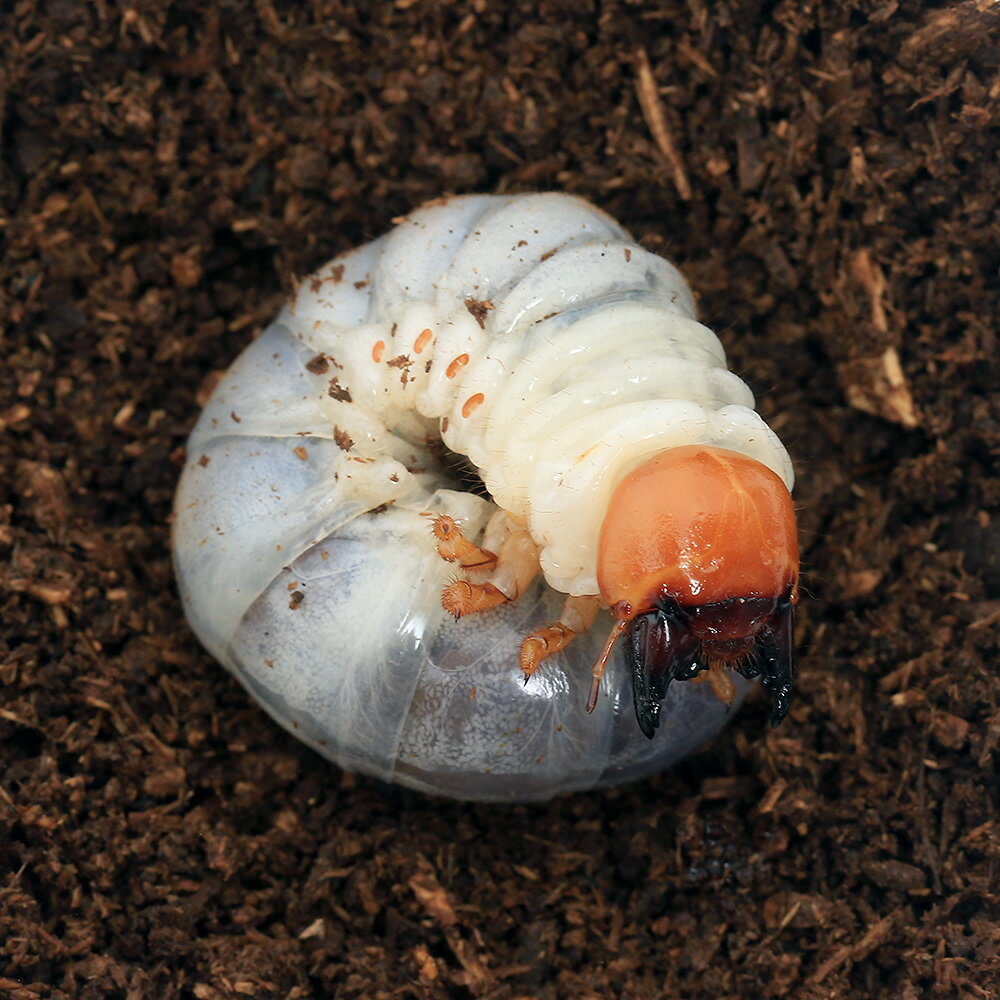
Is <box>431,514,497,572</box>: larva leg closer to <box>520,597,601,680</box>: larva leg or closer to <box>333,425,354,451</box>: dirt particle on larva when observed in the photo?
<box>520,597,601,680</box>: larva leg

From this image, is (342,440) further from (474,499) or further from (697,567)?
(697,567)

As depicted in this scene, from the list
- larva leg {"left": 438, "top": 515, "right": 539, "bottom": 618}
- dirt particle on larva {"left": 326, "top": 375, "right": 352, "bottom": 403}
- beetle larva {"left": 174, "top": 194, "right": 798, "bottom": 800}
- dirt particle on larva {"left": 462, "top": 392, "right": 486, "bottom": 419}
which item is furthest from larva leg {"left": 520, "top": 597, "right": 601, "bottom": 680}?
dirt particle on larva {"left": 326, "top": 375, "right": 352, "bottom": 403}

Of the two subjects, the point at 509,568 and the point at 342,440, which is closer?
the point at 509,568

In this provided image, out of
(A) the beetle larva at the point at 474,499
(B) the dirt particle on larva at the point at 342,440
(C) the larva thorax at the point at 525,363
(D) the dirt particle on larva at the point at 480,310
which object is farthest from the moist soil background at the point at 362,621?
(D) the dirt particle on larva at the point at 480,310

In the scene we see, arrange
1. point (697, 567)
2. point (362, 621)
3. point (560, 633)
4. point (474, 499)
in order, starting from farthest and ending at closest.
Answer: point (474, 499) → point (362, 621) → point (560, 633) → point (697, 567)

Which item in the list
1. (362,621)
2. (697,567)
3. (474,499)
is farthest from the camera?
(474,499)

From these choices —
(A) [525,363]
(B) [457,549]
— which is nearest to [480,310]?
(A) [525,363]
